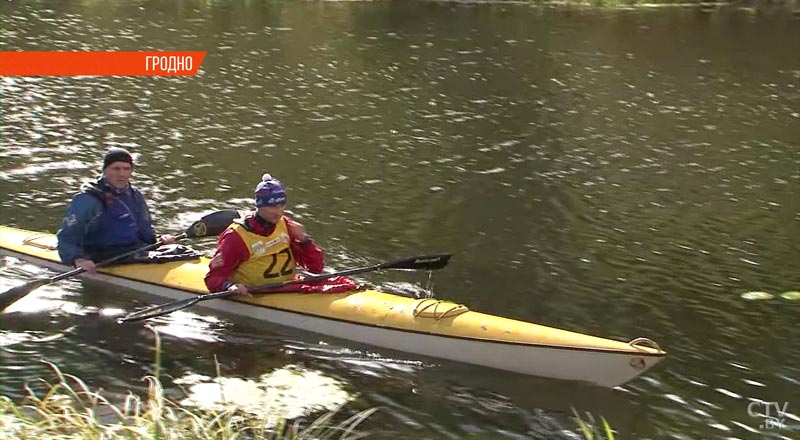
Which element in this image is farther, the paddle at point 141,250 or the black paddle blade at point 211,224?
the black paddle blade at point 211,224

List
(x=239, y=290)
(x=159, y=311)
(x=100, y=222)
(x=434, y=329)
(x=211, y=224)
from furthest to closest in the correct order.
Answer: (x=211, y=224) → (x=100, y=222) → (x=159, y=311) → (x=239, y=290) → (x=434, y=329)

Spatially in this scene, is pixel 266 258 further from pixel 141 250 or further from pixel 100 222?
pixel 100 222

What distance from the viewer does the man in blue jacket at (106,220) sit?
982 cm

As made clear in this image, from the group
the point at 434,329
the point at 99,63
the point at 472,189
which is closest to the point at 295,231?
the point at 434,329

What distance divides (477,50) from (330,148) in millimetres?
11744

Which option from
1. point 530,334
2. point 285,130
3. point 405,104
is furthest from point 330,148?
point 530,334

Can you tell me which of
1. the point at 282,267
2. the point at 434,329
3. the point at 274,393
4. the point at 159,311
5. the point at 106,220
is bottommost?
the point at 274,393

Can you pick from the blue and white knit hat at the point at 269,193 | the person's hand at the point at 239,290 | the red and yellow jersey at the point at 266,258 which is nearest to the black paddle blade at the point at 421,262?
the red and yellow jersey at the point at 266,258

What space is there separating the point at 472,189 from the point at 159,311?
21.7 feet

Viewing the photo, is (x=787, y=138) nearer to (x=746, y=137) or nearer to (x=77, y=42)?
(x=746, y=137)

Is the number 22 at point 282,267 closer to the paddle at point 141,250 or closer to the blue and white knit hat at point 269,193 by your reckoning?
the blue and white knit hat at point 269,193

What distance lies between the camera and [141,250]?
10.0m

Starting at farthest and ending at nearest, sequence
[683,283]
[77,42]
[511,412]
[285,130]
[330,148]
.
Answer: [77,42] < [285,130] < [330,148] < [683,283] < [511,412]

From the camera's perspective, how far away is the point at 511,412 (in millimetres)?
7801
